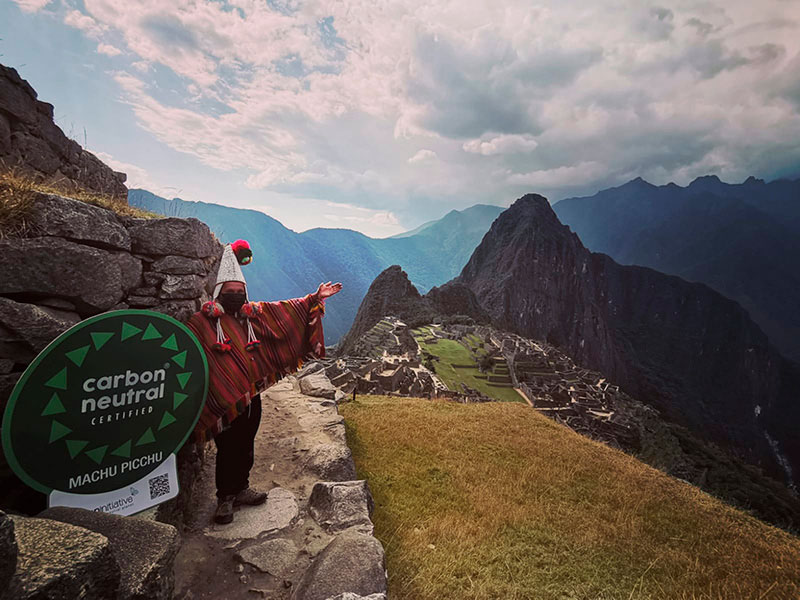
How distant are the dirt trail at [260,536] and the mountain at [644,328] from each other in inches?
4456

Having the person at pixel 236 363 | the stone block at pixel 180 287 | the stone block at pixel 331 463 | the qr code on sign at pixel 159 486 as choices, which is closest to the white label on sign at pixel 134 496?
the qr code on sign at pixel 159 486

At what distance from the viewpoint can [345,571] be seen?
2865 millimetres

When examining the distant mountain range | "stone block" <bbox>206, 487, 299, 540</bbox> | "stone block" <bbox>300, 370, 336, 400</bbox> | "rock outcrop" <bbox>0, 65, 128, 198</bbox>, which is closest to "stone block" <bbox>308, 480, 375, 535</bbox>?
"stone block" <bbox>206, 487, 299, 540</bbox>

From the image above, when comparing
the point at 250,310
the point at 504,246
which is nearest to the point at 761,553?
the point at 250,310

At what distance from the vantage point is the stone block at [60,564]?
131 centimetres

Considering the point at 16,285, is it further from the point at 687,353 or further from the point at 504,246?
the point at 687,353

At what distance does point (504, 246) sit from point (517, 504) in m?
165

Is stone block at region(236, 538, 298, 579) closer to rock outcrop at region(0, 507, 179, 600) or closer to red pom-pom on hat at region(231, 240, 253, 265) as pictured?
rock outcrop at region(0, 507, 179, 600)

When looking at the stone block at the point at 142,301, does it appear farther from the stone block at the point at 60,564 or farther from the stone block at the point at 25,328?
the stone block at the point at 60,564

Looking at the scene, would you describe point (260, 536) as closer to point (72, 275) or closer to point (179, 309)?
point (179, 309)

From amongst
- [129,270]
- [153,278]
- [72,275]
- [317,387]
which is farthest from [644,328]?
[72,275]

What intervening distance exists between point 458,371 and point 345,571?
39848 millimetres

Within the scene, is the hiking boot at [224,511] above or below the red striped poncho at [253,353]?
below

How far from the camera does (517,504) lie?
5.18m
